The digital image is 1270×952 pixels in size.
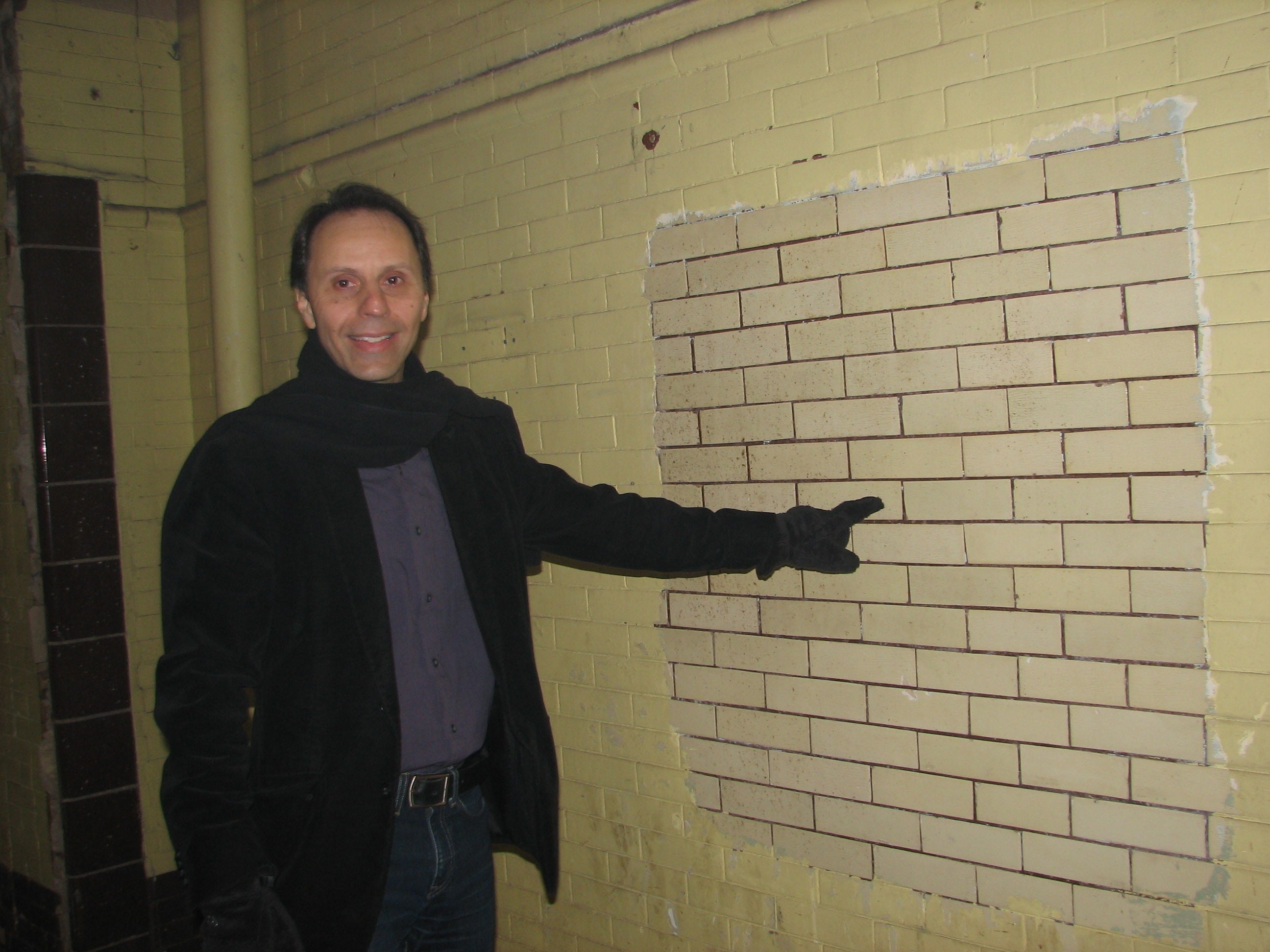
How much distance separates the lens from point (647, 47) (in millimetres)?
2986

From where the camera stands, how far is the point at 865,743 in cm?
267

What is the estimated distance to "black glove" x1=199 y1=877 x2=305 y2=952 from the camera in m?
1.76

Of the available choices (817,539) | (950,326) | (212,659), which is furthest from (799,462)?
(212,659)

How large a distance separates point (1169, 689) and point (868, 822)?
0.90m

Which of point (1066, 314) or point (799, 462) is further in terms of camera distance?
point (799, 462)

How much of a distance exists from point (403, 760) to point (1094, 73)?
2.30 metres

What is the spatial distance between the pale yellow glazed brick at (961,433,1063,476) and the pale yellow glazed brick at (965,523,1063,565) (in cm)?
14


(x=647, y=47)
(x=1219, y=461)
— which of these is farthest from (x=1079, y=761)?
(x=647, y=47)

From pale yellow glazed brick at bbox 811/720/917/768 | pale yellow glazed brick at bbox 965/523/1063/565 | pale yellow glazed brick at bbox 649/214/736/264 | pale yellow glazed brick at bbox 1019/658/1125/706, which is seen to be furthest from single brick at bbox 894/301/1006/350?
pale yellow glazed brick at bbox 811/720/917/768

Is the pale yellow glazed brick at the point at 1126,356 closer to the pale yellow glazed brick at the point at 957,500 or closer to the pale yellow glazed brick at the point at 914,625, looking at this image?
the pale yellow glazed brick at the point at 957,500

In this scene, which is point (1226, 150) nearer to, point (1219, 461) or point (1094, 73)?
point (1094, 73)

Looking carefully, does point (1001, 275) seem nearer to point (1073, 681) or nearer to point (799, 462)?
point (799, 462)

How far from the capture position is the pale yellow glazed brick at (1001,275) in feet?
7.75

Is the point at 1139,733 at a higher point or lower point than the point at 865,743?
higher
